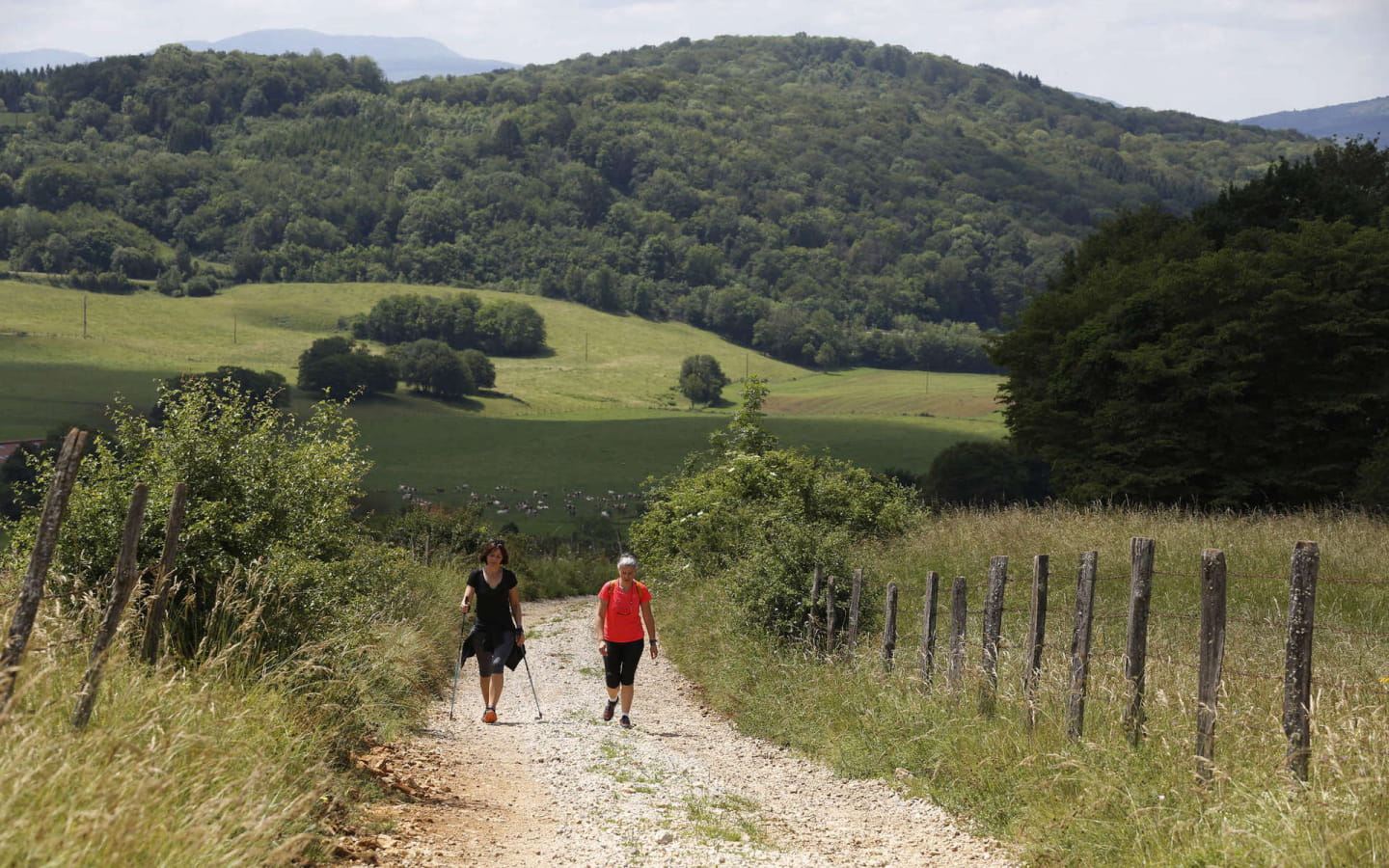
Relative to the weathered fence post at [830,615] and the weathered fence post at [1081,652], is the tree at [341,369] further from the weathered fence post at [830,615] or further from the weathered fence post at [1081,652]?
the weathered fence post at [1081,652]

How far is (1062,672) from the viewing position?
8.64m

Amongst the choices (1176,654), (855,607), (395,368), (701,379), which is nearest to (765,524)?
(855,607)

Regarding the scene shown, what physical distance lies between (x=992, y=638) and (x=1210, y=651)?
2749 mm

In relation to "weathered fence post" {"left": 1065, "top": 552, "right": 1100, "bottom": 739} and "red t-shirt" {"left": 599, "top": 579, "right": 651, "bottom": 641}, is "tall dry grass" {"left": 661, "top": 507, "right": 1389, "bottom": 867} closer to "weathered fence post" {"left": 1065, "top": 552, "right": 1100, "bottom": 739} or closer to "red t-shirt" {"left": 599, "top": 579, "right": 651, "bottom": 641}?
"weathered fence post" {"left": 1065, "top": 552, "right": 1100, "bottom": 739}

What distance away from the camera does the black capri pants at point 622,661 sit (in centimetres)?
1210

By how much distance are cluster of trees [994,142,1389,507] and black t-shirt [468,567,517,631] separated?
21.1 meters

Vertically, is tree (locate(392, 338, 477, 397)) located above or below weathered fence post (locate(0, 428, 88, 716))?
below

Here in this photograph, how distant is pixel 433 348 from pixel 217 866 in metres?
165

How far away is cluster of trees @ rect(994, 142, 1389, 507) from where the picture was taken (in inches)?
1110

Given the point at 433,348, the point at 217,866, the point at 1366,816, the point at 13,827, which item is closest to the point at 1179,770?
the point at 1366,816

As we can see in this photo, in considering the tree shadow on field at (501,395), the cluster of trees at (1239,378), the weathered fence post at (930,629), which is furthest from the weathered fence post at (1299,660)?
the tree shadow on field at (501,395)

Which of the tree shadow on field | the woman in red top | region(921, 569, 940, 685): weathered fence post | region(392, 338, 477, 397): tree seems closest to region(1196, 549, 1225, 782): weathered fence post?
region(921, 569, 940, 685): weathered fence post

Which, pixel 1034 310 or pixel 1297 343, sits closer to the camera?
Answer: pixel 1297 343

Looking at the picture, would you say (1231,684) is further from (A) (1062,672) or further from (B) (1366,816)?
(B) (1366,816)
